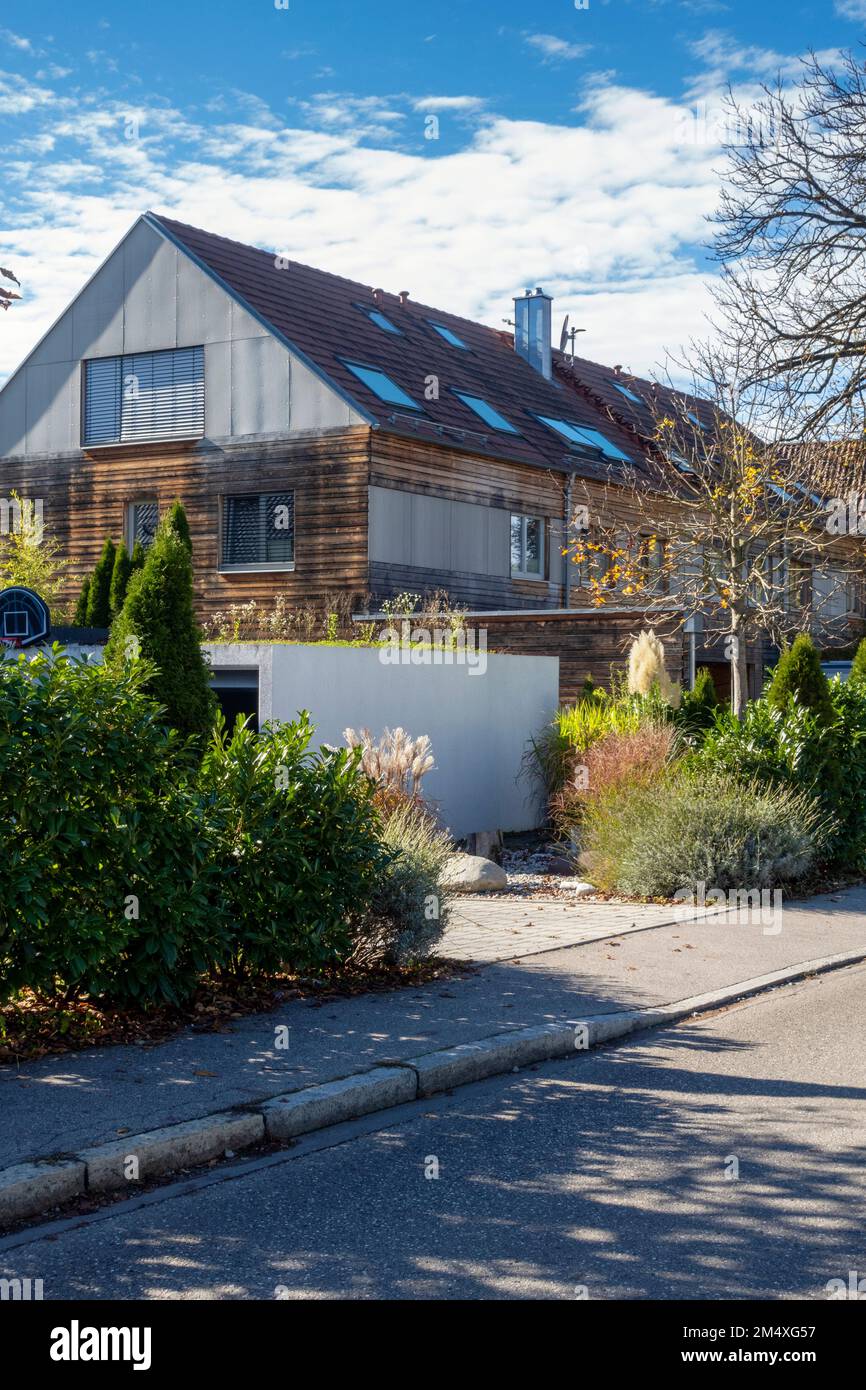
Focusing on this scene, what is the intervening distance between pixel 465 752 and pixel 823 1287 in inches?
522

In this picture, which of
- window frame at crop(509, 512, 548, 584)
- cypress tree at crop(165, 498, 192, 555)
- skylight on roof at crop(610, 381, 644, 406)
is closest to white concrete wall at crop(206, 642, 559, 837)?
cypress tree at crop(165, 498, 192, 555)

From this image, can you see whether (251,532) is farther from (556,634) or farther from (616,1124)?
(616,1124)

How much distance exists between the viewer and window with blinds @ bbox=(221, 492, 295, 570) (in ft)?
84.3

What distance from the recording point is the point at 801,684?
15.6 metres

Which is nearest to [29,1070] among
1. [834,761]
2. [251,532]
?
[834,761]

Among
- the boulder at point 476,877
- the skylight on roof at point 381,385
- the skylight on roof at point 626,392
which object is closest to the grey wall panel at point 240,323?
the skylight on roof at point 381,385

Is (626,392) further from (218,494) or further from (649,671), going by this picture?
(649,671)

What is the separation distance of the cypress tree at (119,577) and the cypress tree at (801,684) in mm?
11478

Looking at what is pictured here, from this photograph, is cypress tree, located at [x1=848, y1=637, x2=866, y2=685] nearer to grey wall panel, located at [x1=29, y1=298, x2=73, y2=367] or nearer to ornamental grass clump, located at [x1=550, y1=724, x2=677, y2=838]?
ornamental grass clump, located at [x1=550, y1=724, x2=677, y2=838]

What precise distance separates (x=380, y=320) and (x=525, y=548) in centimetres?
575

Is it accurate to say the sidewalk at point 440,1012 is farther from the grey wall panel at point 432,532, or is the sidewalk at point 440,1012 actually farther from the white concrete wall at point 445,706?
the grey wall panel at point 432,532

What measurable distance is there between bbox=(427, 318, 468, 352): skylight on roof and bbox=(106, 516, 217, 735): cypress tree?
65.6 ft

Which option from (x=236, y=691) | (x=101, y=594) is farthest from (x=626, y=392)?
(x=236, y=691)

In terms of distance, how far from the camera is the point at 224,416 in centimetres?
2633
